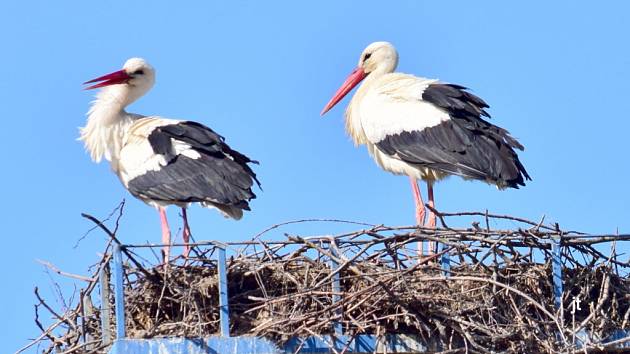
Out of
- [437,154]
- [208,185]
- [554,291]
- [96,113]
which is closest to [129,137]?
[96,113]

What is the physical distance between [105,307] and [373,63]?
14.0 feet

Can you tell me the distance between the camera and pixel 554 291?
9.17 meters

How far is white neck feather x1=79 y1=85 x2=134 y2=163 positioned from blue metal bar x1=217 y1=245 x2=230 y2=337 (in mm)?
2683

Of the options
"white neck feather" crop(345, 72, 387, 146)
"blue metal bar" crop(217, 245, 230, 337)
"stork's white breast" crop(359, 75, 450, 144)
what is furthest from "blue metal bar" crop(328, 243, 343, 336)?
"white neck feather" crop(345, 72, 387, 146)

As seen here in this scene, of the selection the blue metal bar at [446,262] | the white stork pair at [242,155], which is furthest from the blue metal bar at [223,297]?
the white stork pair at [242,155]

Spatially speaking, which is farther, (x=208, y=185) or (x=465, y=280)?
(x=208, y=185)

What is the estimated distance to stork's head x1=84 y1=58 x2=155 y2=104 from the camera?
1192 cm

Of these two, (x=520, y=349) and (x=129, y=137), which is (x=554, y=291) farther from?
(x=129, y=137)

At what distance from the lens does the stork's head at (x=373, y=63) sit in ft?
40.9

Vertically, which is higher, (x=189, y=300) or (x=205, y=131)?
(x=205, y=131)

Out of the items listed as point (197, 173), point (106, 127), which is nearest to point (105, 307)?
point (197, 173)

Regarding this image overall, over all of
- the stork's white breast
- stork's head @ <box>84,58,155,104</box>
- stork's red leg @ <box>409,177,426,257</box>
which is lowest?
stork's red leg @ <box>409,177,426,257</box>

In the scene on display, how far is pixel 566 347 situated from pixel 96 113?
4393 millimetres

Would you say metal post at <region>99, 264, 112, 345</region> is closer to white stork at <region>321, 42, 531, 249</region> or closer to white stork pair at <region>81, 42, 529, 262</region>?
white stork pair at <region>81, 42, 529, 262</region>
